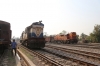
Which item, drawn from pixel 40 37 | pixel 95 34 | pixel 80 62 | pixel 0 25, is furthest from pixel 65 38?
pixel 80 62

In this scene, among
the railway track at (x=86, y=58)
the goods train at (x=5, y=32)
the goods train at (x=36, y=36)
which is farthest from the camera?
the goods train at (x=36, y=36)

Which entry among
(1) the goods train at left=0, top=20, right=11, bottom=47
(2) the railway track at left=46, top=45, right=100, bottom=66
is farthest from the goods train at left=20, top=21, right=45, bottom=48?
(2) the railway track at left=46, top=45, right=100, bottom=66

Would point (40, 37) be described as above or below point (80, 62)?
above

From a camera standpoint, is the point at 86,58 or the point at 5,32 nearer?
the point at 86,58

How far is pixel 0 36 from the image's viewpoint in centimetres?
1383

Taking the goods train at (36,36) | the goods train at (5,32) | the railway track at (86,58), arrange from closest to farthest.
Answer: the railway track at (86,58) < the goods train at (5,32) < the goods train at (36,36)

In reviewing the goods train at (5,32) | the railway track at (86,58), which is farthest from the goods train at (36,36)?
the railway track at (86,58)

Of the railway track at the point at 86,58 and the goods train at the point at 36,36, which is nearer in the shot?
the railway track at the point at 86,58

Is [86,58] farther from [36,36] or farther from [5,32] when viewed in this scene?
[36,36]

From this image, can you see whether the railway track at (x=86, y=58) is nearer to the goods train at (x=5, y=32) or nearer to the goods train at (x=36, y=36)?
the goods train at (x=5, y=32)

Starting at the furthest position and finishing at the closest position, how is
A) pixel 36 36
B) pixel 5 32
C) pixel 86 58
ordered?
pixel 36 36
pixel 5 32
pixel 86 58

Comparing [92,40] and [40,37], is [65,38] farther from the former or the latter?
[40,37]

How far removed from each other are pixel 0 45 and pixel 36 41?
6.95 metres

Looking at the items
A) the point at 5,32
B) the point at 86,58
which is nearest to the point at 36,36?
the point at 5,32
